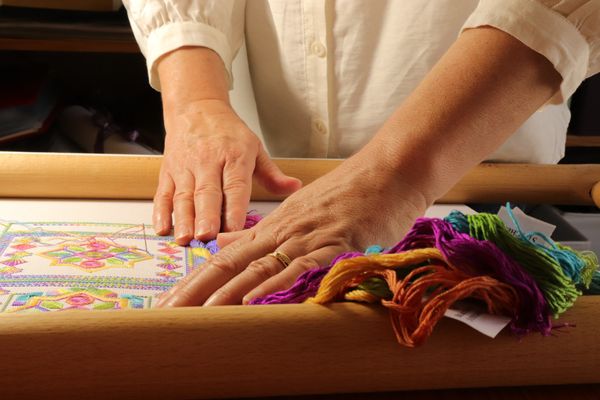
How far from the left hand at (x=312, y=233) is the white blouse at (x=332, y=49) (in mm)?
350

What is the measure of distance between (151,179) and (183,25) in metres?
0.23

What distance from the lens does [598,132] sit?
2031 millimetres

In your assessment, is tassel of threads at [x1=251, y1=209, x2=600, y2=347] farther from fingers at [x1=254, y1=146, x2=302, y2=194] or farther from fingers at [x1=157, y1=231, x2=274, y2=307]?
fingers at [x1=254, y1=146, x2=302, y2=194]

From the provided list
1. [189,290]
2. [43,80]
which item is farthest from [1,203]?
[43,80]

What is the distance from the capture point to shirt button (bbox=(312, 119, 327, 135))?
3.88 feet

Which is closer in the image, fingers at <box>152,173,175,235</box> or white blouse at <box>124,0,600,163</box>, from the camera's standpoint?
fingers at <box>152,173,175,235</box>

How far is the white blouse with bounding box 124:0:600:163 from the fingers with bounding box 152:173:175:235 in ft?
0.74

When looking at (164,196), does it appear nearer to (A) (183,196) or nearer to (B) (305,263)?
(A) (183,196)

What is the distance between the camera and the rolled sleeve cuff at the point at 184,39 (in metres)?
1.12

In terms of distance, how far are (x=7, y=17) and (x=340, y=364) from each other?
168cm

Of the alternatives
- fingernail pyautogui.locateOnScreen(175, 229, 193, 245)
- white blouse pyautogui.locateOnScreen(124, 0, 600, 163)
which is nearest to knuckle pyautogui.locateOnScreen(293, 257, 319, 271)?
fingernail pyautogui.locateOnScreen(175, 229, 193, 245)

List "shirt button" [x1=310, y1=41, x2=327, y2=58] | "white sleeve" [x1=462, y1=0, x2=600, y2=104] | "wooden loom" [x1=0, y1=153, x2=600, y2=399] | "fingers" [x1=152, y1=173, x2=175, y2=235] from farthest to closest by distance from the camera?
"shirt button" [x1=310, y1=41, x2=327, y2=58] → "fingers" [x1=152, y1=173, x2=175, y2=235] → "white sleeve" [x1=462, y1=0, x2=600, y2=104] → "wooden loom" [x1=0, y1=153, x2=600, y2=399]

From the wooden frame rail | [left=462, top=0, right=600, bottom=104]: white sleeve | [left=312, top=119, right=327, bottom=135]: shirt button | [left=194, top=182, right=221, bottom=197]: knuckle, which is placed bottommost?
the wooden frame rail

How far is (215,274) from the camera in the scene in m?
0.72
